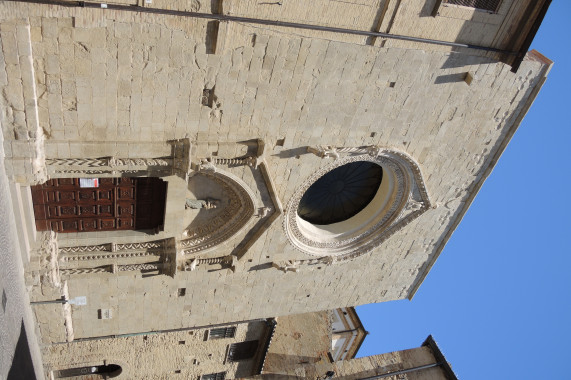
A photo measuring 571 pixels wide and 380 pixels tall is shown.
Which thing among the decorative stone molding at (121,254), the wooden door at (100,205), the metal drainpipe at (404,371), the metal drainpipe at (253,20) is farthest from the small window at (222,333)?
the metal drainpipe at (253,20)

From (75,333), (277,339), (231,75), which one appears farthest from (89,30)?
(277,339)

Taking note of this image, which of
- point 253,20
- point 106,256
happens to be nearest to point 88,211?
point 106,256

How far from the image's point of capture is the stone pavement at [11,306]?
510 cm

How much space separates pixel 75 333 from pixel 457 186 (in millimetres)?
7196

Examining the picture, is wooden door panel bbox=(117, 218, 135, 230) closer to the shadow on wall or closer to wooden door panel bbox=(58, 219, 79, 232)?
wooden door panel bbox=(58, 219, 79, 232)

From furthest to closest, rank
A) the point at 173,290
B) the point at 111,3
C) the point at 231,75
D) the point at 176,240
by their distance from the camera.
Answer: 1. the point at 173,290
2. the point at 176,240
3. the point at 231,75
4. the point at 111,3

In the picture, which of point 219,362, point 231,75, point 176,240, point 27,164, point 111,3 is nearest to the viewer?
point 111,3

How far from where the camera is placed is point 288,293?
8.77 meters

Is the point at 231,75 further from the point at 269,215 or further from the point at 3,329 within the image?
the point at 3,329

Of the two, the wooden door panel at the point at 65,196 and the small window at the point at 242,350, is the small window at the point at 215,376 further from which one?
the wooden door panel at the point at 65,196

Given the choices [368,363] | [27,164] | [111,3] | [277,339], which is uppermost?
[277,339]

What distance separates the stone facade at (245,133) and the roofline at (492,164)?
3 centimetres

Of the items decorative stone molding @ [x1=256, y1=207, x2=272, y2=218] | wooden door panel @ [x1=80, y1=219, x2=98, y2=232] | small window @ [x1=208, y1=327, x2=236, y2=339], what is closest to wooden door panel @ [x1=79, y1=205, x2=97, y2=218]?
wooden door panel @ [x1=80, y1=219, x2=98, y2=232]

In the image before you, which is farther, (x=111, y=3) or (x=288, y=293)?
(x=288, y=293)
